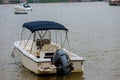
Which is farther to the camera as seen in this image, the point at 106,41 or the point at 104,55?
the point at 106,41

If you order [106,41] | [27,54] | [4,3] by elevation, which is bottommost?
[4,3]

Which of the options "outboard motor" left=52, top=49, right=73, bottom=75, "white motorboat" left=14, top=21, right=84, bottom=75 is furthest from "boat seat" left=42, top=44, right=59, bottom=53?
"outboard motor" left=52, top=49, right=73, bottom=75

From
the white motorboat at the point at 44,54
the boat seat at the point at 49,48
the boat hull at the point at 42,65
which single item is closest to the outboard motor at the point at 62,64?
the white motorboat at the point at 44,54

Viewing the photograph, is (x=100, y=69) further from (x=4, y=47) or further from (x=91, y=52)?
(x=4, y=47)

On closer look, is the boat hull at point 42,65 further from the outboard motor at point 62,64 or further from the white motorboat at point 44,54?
the outboard motor at point 62,64

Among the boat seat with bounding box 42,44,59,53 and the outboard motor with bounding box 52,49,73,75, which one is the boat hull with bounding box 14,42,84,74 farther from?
the outboard motor with bounding box 52,49,73,75

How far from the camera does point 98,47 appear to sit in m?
31.8

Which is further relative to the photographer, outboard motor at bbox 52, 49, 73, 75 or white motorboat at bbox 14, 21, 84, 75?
white motorboat at bbox 14, 21, 84, 75

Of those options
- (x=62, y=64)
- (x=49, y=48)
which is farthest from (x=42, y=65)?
(x=62, y=64)

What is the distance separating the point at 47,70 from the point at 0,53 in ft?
30.9

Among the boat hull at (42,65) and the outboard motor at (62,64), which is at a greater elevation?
the outboard motor at (62,64)

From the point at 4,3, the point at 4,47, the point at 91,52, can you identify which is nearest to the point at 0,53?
the point at 4,47

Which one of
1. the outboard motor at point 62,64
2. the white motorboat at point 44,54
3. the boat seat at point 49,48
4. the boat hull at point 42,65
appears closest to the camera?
the outboard motor at point 62,64

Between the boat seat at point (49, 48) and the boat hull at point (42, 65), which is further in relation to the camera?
the boat seat at point (49, 48)
